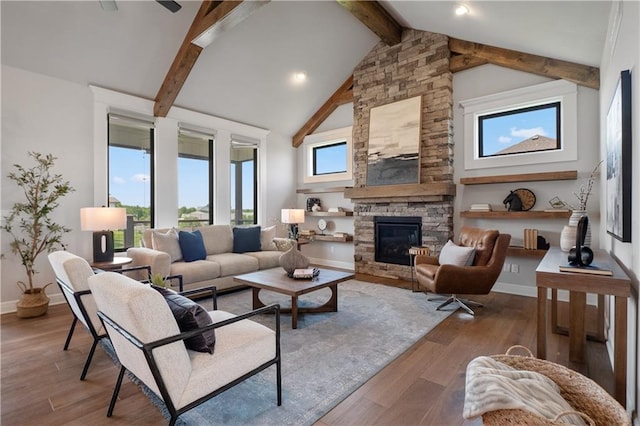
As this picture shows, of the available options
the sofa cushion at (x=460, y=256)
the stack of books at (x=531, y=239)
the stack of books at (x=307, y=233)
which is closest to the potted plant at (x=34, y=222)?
the stack of books at (x=307, y=233)

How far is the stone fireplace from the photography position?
4645 millimetres

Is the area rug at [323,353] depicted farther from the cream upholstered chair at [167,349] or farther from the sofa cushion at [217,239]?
the sofa cushion at [217,239]

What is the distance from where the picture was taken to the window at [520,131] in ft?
13.3

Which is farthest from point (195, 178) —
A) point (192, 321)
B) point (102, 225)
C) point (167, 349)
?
point (167, 349)

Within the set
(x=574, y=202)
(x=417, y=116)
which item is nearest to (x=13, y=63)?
(x=417, y=116)

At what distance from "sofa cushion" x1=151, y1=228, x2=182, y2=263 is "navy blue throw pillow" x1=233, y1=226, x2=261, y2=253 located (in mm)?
931

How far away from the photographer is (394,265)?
17.0 ft

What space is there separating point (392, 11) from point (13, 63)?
4.86 m

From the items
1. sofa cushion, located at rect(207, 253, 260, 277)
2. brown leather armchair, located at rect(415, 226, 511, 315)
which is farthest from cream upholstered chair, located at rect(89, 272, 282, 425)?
sofa cushion, located at rect(207, 253, 260, 277)

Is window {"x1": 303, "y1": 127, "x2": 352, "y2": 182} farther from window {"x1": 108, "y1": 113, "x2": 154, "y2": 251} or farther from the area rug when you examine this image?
window {"x1": 108, "y1": 113, "x2": 154, "y2": 251}

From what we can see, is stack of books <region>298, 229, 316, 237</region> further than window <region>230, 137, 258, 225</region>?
Yes

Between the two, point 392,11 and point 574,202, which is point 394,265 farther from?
point 392,11

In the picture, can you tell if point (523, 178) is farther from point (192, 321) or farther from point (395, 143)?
point (192, 321)

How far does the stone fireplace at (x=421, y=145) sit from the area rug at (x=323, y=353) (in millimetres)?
1252
